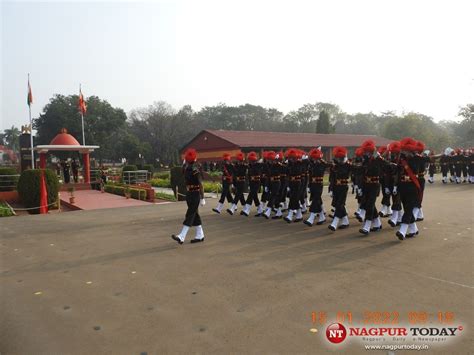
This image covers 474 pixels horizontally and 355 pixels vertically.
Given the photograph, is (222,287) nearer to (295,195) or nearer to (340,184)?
(340,184)

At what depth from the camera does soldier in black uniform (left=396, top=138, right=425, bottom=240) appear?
729 centimetres

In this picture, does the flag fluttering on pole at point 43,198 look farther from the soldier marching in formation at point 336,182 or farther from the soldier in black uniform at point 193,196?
the soldier in black uniform at point 193,196

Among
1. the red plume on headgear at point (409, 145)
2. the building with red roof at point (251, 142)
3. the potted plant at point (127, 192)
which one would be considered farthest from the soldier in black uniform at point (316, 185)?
the building with red roof at point (251, 142)

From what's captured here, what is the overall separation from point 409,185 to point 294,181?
3.10 metres

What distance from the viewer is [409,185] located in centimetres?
752

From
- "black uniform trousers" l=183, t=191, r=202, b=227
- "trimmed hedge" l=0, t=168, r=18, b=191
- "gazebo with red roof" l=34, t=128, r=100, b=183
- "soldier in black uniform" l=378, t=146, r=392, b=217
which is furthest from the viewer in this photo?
"gazebo with red roof" l=34, t=128, r=100, b=183

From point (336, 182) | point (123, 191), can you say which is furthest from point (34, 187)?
point (336, 182)

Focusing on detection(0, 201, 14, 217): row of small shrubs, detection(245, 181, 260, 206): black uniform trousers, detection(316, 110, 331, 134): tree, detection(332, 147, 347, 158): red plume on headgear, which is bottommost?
detection(0, 201, 14, 217): row of small shrubs

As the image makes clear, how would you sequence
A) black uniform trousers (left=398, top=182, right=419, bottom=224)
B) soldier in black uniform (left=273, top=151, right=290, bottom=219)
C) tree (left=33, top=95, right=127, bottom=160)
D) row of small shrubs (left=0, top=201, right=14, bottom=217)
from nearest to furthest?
1. black uniform trousers (left=398, top=182, right=419, bottom=224)
2. soldier in black uniform (left=273, top=151, right=290, bottom=219)
3. row of small shrubs (left=0, top=201, right=14, bottom=217)
4. tree (left=33, top=95, right=127, bottom=160)

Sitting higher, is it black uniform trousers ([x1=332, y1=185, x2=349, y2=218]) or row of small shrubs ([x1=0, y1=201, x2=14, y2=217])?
black uniform trousers ([x1=332, y1=185, x2=349, y2=218])

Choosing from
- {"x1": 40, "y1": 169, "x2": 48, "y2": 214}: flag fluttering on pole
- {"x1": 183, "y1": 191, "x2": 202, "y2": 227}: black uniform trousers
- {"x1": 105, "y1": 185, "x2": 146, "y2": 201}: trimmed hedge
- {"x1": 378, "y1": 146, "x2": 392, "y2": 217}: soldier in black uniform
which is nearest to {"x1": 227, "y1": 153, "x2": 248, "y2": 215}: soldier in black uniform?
{"x1": 183, "y1": 191, "x2": 202, "y2": 227}: black uniform trousers

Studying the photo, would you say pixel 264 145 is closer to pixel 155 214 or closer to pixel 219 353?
pixel 155 214

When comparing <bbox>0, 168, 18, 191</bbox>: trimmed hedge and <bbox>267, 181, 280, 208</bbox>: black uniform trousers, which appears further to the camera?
<bbox>0, 168, 18, 191</bbox>: trimmed hedge

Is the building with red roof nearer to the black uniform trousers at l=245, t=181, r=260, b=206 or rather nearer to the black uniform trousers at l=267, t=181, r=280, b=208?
the black uniform trousers at l=245, t=181, r=260, b=206
